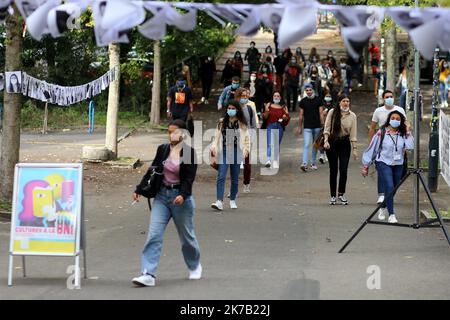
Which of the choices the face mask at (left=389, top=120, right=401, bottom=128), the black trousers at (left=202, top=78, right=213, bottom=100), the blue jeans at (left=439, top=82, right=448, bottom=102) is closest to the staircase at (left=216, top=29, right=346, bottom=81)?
the black trousers at (left=202, top=78, right=213, bottom=100)

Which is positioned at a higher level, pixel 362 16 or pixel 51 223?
pixel 362 16

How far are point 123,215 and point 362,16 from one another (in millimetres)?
8194

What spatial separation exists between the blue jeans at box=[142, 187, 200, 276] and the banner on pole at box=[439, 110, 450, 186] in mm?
7804

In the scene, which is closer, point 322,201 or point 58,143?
point 322,201

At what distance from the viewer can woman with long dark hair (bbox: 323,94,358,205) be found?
16484 millimetres

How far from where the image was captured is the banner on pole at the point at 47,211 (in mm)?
10289

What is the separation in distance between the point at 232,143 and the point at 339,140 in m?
1.87

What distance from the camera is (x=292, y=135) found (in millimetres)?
26438

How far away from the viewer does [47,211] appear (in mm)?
10344

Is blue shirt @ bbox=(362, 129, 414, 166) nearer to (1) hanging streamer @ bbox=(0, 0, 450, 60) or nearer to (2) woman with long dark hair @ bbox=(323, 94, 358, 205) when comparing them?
(2) woman with long dark hair @ bbox=(323, 94, 358, 205)

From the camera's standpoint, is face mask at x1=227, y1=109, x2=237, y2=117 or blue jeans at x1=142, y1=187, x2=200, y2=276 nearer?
blue jeans at x1=142, y1=187, x2=200, y2=276

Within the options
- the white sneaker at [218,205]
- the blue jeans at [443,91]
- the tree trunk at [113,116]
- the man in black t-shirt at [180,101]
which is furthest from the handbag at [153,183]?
the blue jeans at [443,91]
